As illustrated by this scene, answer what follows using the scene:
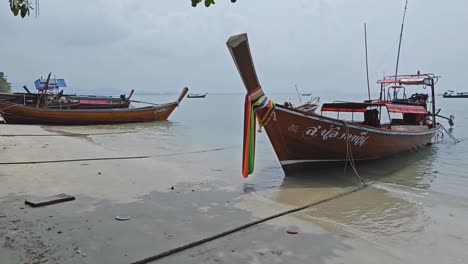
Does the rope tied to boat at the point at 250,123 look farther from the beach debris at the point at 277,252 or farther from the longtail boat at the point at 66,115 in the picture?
the longtail boat at the point at 66,115

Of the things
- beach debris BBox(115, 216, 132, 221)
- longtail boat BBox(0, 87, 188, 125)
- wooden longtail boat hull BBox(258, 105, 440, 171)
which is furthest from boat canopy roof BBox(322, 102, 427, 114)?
longtail boat BBox(0, 87, 188, 125)

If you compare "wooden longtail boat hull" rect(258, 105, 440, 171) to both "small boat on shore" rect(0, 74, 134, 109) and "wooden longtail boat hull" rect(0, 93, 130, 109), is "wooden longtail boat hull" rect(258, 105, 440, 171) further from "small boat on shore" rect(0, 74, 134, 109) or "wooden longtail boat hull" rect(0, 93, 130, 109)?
"wooden longtail boat hull" rect(0, 93, 130, 109)

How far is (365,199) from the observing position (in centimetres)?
655

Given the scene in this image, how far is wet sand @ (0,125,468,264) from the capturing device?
3484mm

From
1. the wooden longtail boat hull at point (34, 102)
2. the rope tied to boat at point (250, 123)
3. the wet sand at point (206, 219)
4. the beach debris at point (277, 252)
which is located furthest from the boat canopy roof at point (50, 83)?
the beach debris at point (277, 252)

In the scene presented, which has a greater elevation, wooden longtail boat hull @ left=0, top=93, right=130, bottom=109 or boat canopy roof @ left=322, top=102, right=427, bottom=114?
wooden longtail boat hull @ left=0, top=93, right=130, bottom=109

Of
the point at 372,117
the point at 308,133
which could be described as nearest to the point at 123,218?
the point at 308,133

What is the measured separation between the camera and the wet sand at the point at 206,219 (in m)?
3.48

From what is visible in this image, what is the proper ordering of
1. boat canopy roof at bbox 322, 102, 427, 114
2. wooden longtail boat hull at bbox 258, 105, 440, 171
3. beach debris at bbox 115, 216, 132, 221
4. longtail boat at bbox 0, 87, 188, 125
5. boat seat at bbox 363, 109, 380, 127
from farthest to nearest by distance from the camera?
longtail boat at bbox 0, 87, 188, 125, boat seat at bbox 363, 109, 380, 127, boat canopy roof at bbox 322, 102, 427, 114, wooden longtail boat hull at bbox 258, 105, 440, 171, beach debris at bbox 115, 216, 132, 221

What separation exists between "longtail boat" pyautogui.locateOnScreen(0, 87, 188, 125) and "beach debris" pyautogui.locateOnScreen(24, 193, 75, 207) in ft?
49.7

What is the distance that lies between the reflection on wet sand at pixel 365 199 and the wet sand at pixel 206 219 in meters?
0.02

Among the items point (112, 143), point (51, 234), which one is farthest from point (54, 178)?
point (112, 143)

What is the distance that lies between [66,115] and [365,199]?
1694cm

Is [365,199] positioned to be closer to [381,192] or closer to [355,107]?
[381,192]
